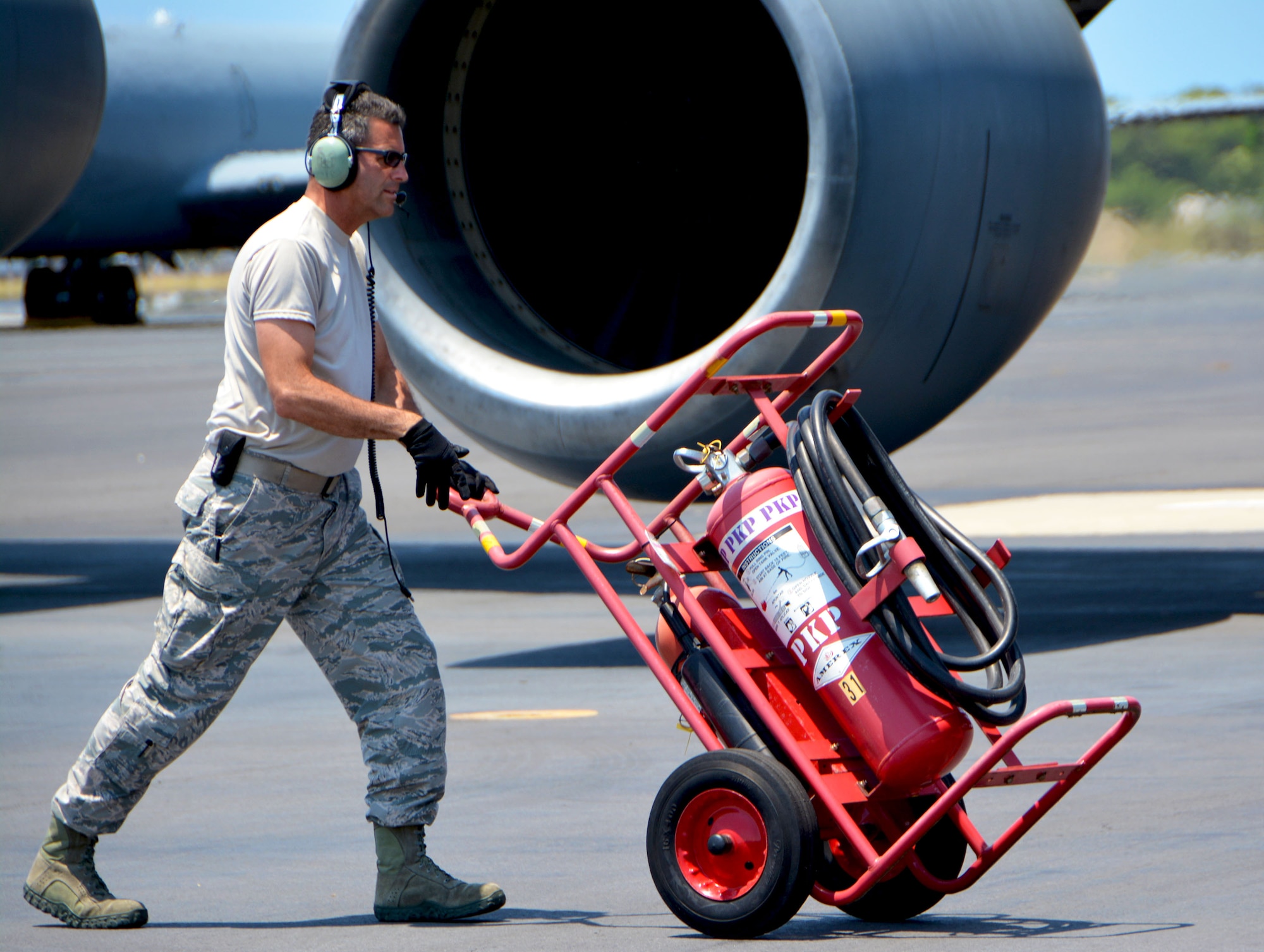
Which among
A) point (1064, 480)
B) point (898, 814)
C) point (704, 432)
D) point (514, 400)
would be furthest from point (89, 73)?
point (1064, 480)

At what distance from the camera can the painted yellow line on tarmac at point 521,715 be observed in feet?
22.8

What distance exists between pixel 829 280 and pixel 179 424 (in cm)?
1296

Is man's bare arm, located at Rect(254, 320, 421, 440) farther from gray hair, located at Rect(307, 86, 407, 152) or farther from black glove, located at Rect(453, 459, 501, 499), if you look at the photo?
gray hair, located at Rect(307, 86, 407, 152)

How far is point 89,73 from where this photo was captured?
894 cm

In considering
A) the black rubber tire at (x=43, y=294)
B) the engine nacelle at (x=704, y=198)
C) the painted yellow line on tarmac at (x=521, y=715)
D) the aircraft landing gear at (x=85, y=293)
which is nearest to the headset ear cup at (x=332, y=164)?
the painted yellow line on tarmac at (x=521, y=715)

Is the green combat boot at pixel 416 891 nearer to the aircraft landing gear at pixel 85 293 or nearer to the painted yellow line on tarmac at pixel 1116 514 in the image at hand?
the painted yellow line on tarmac at pixel 1116 514

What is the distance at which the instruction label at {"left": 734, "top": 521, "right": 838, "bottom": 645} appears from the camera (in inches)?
172

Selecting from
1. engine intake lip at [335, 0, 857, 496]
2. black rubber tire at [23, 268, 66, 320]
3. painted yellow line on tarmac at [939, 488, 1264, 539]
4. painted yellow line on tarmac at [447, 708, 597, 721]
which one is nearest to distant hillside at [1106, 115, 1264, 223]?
black rubber tire at [23, 268, 66, 320]

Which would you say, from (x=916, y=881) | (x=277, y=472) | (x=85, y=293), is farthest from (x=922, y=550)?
(x=85, y=293)

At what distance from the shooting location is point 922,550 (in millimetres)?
4445

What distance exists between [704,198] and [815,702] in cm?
521

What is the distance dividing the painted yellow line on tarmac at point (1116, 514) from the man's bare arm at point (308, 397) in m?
7.03

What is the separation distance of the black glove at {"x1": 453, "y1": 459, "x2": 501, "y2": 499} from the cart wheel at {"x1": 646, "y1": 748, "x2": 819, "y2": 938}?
0.78m

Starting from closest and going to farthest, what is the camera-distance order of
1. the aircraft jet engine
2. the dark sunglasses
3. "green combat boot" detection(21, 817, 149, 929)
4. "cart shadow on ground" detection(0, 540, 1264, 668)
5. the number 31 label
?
1. the number 31 label
2. "green combat boot" detection(21, 817, 149, 929)
3. the dark sunglasses
4. "cart shadow on ground" detection(0, 540, 1264, 668)
5. the aircraft jet engine
